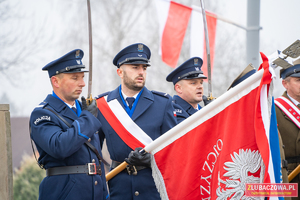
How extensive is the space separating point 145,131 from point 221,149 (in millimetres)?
1052

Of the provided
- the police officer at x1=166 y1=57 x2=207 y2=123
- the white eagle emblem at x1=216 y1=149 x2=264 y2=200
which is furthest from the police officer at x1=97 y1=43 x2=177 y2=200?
the police officer at x1=166 y1=57 x2=207 y2=123

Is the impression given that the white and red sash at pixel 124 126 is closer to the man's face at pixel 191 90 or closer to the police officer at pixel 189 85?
the police officer at pixel 189 85

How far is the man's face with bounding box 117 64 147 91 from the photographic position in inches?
178

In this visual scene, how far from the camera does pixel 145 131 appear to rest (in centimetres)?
430

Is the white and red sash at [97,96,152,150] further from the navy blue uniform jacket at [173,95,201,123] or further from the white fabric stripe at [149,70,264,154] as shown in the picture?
the navy blue uniform jacket at [173,95,201,123]

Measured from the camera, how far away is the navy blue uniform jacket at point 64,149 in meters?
3.61

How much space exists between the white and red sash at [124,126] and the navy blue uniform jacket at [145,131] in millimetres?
50

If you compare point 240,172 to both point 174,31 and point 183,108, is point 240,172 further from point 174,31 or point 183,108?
point 174,31

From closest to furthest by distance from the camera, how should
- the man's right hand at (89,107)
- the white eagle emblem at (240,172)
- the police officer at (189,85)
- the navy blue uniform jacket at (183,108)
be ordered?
the white eagle emblem at (240,172) < the man's right hand at (89,107) < the navy blue uniform jacket at (183,108) < the police officer at (189,85)

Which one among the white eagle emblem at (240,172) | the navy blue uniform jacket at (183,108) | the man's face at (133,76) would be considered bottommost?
the white eagle emblem at (240,172)

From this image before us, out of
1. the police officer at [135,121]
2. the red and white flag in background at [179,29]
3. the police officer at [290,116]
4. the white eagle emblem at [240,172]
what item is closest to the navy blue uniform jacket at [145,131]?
the police officer at [135,121]

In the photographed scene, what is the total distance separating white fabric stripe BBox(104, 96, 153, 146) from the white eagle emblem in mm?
1147

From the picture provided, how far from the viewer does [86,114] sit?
3824 mm

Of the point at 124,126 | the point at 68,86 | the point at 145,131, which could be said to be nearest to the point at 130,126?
the point at 124,126
